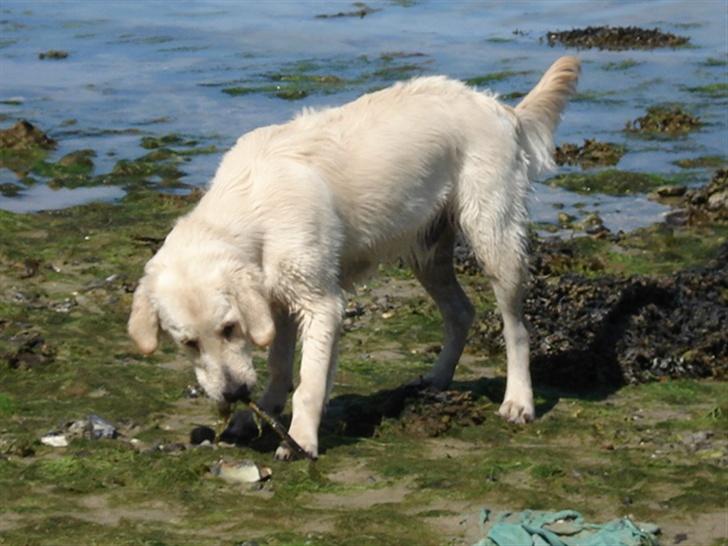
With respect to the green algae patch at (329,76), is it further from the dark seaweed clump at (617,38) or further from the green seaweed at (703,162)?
the green seaweed at (703,162)

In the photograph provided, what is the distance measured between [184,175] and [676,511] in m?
9.55

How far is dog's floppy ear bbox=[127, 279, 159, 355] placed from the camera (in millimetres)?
8156

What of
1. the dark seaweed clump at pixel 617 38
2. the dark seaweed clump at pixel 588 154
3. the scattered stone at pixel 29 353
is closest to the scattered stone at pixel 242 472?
the scattered stone at pixel 29 353

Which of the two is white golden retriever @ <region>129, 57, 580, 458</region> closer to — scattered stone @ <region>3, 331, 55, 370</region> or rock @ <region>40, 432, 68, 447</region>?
rock @ <region>40, 432, 68, 447</region>

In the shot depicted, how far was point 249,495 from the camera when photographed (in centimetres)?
780

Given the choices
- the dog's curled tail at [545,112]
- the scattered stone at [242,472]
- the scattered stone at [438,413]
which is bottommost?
the scattered stone at [438,413]

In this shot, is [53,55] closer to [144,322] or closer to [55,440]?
[55,440]

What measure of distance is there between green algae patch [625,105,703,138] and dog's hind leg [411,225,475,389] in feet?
26.5

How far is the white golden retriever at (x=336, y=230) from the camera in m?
8.11

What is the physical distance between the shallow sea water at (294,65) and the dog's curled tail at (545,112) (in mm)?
3436

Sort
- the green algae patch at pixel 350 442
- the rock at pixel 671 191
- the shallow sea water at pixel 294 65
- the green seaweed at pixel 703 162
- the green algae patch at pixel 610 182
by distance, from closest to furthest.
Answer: the green algae patch at pixel 350 442
the rock at pixel 671 191
the green algae patch at pixel 610 182
the green seaweed at pixel 703 162
the shallow sea water at pixel 294 65

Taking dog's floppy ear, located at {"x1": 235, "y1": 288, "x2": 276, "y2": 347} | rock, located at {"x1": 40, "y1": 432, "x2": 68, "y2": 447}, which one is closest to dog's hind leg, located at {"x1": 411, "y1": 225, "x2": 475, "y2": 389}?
dog's floppy ear, located at {"x1": 235, "y1": 288, "x2": 276, "y2": 347}

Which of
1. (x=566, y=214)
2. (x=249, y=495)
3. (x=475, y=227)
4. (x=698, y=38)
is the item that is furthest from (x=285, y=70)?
(x=249, y=495)

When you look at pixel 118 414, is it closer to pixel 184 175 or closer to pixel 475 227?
pixel 475 227
